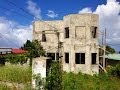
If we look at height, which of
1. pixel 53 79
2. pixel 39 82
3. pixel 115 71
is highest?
pixel 53 79

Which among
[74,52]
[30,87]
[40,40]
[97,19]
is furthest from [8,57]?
[30,87]

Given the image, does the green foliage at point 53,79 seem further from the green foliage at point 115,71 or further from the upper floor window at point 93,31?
the upper floor window at point 93,31

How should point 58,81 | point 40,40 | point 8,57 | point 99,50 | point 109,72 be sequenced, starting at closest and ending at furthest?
1. point 58,81
2. point 109,72
3. point 99,50
4. point 40,40
5. point 8,57

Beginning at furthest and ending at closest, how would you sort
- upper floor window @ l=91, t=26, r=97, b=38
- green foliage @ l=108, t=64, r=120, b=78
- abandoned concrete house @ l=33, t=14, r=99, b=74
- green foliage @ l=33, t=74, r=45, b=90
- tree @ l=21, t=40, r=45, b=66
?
tree @ l=21, t=40, r=45, b=66, upper floor window @ l=91, t=26, r=97, b=38, abandoned concrete house @ l=33, t=14, r=99, b=74, green foliage @ l=108, t=64, r=120, b=78, green foliage @ l=33, t=74, r=45, b=90

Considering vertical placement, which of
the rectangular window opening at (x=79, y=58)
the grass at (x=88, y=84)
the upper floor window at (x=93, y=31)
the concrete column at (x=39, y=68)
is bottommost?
the grass at (x=88, y=84)

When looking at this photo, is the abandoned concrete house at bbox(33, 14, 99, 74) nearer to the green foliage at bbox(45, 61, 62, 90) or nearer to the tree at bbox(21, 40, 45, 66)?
the tree at bbox(21, 40, 45, 66)

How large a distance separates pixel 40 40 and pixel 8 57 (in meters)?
5.61

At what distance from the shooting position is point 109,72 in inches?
1171

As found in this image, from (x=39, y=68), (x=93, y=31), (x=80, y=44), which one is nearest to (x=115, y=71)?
(x=80, y=44)

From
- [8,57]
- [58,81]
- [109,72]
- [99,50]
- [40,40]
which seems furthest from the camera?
[8,57]

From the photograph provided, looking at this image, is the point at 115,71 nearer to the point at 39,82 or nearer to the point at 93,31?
the point at 93,31

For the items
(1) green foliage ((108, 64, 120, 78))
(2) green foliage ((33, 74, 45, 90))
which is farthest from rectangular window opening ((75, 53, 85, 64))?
(2) green foliage ((33, 74, 45, 90))

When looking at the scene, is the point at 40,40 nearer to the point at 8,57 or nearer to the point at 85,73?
the point at 8,57

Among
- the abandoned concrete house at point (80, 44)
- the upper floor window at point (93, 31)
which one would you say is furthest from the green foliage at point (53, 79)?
the upper floor window at point (93, 31)
